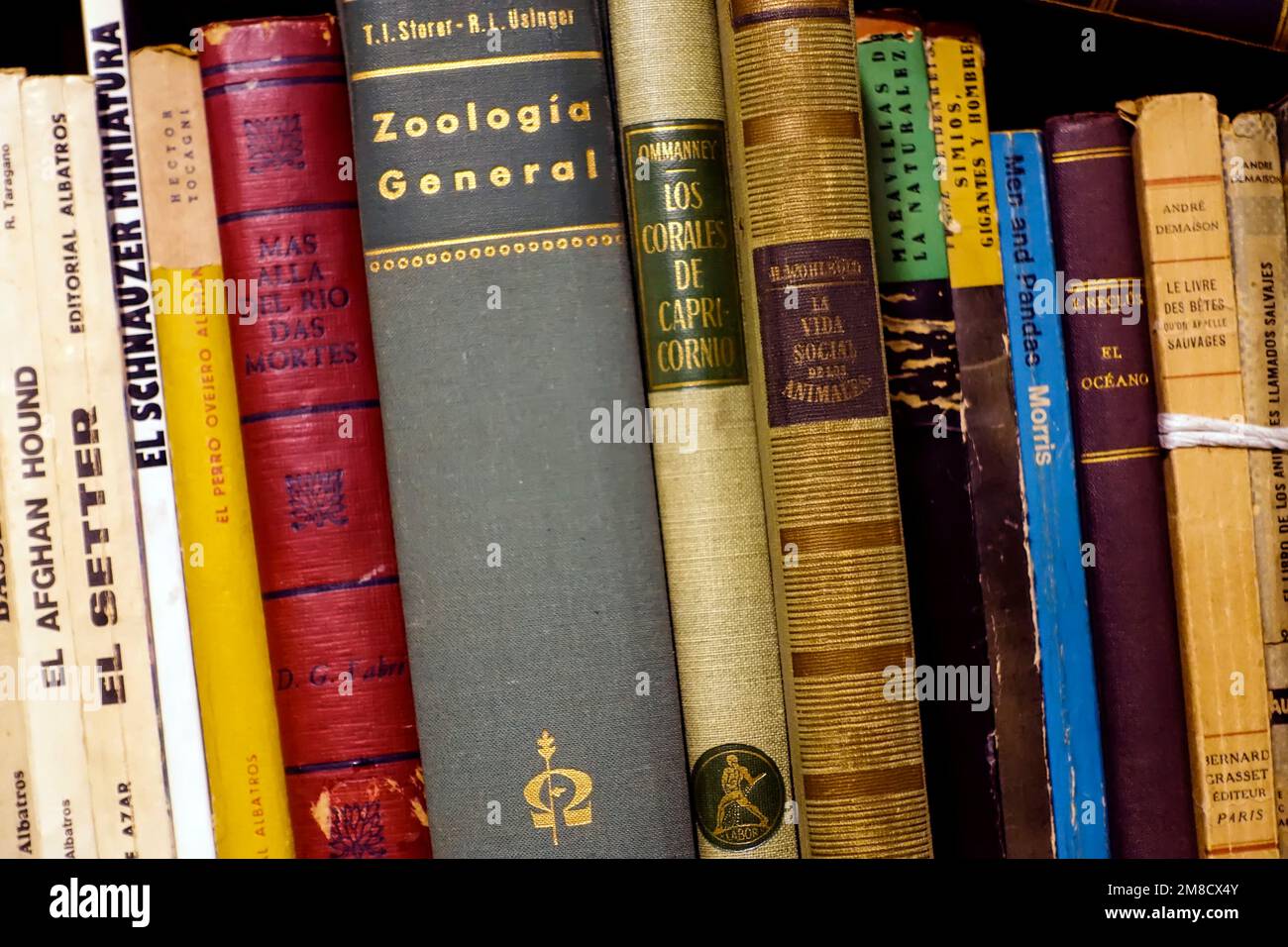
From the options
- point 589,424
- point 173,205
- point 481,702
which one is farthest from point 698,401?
point 173,205

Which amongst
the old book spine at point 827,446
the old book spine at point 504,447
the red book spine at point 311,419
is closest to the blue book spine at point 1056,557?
the old book spine at point 827,446

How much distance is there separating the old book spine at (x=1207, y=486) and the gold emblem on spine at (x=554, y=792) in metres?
0.33

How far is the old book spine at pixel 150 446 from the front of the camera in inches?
23.9

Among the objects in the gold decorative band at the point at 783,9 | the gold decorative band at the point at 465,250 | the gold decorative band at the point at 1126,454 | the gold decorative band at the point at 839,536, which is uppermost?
the gold decorative band at the point at 783,9

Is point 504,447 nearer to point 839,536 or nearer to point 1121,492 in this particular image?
point 839,536

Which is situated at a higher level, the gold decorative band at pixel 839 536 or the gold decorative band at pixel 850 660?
the gold decorative band at pixel 839 536

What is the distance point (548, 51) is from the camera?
588 mm

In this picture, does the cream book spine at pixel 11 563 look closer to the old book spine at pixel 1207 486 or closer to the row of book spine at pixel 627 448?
the row of book spine at pixel 627 448

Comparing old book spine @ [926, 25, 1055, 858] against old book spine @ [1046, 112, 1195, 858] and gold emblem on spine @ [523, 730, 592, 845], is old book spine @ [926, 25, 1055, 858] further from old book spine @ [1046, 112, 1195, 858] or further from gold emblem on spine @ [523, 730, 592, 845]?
gold emblem on spine @ [523, 730, 592, 845]

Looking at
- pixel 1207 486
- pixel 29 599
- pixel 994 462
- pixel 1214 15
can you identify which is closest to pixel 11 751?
pixel 29 599

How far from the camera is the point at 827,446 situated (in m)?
0.56

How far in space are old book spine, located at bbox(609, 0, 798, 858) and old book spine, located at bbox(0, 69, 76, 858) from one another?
1.02ft

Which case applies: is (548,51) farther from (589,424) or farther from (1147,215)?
(1147,215)
